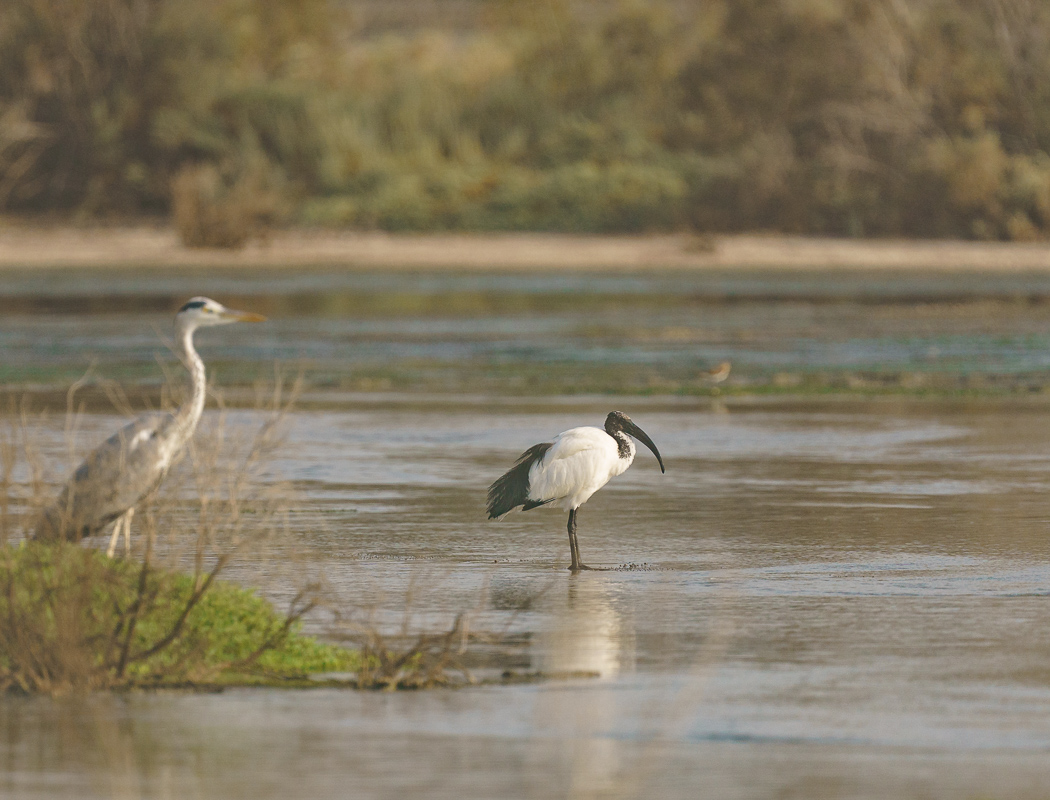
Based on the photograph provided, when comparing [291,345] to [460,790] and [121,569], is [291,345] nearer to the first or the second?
[121,569]

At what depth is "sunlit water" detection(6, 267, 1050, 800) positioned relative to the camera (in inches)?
285

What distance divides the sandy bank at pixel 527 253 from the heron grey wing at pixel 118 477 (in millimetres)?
31124

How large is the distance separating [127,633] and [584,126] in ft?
134

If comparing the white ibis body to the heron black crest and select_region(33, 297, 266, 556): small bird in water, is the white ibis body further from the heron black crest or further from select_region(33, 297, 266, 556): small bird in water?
select_region(33, 297, 266, 556): small bird in water

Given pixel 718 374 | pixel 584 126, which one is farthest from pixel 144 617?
pixel 584 126

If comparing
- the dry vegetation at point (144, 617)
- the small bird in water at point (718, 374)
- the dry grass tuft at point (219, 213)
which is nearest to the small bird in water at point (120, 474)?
the dry vegetation at point (144, 617)

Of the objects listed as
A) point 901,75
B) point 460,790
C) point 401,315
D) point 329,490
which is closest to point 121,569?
point 460,790

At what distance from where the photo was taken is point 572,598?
1048cm

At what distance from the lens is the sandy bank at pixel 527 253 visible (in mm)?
39688

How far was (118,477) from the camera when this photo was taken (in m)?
9.00

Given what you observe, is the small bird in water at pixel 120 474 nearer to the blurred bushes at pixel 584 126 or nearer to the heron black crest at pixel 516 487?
the heron black crest at pixel 516 487

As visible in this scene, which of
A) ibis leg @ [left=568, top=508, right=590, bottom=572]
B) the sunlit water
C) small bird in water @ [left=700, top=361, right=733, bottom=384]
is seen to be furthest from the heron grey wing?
small bird in water @ [left=700, top=361, right=733, bottom=384]

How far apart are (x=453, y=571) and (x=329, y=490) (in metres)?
3.42

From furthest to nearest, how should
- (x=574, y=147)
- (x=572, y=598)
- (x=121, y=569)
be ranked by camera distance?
(x=574, y=147) < (x=572, y=598) < (x=121, y=569)
